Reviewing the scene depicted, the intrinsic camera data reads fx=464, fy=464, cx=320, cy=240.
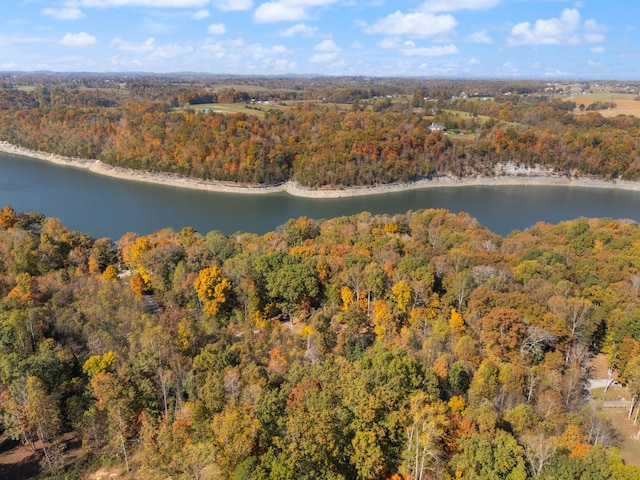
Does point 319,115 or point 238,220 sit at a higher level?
point 319,115

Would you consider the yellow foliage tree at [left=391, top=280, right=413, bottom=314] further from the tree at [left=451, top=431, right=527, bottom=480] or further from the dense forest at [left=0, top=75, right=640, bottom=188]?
the dense forest at [left=0, top=75, right=640, bottom=188]

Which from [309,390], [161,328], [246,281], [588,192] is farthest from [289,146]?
[309,390]

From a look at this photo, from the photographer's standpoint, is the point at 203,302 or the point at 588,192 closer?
the point at 203,302

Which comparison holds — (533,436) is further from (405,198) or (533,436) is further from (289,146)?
(289,146)

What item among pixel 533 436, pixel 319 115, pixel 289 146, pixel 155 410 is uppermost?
pixel 319 115

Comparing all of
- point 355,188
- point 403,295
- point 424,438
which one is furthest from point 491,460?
point 355,188

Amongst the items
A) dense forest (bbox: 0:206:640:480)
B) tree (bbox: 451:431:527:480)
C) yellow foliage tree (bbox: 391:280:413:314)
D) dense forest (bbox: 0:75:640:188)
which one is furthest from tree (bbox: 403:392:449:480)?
dense forest (bbox: 0:75:640:188)

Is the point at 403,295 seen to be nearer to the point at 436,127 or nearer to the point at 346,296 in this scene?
the point at 346,296

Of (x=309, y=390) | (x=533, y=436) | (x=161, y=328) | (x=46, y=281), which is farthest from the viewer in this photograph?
(x=46, y=281)
